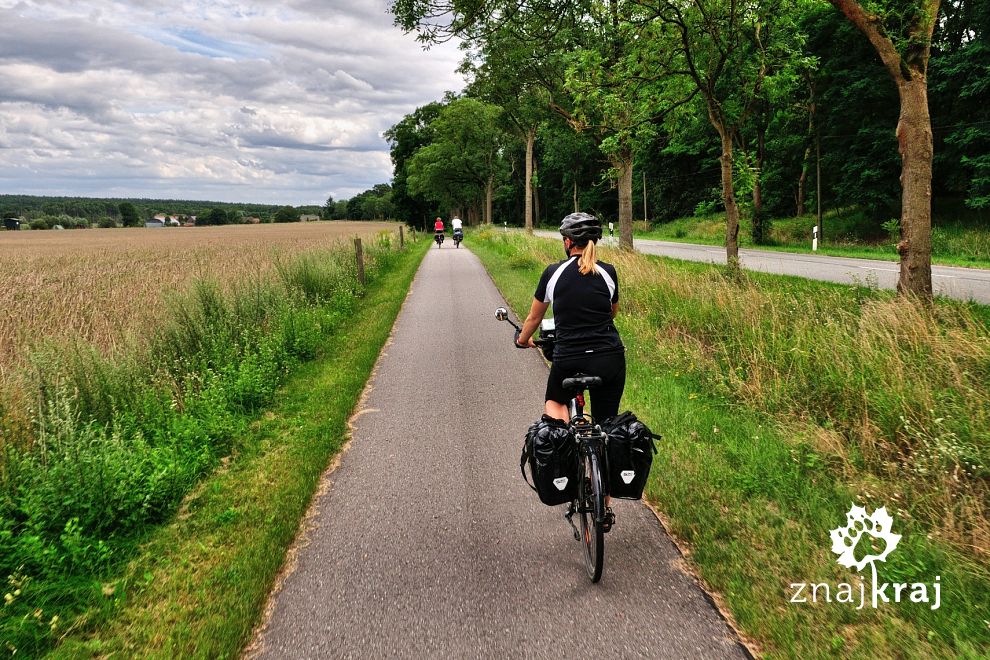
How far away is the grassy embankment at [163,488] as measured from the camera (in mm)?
2959

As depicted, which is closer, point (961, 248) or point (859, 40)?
point (961, 248)

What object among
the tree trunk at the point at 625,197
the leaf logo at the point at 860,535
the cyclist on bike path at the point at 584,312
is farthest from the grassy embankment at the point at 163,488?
the tree trunk at the point at 625,197

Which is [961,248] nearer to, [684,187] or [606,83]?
[606,83]

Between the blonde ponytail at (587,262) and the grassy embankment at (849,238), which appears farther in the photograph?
the grassy embankment at (849,238)

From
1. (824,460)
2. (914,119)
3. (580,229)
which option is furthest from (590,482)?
(914,119)

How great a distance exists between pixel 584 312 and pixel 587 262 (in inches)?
11.6

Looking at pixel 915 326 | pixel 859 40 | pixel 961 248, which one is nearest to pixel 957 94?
pixel 859 40

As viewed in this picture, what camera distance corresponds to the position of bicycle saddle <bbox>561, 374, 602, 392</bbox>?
3139mm

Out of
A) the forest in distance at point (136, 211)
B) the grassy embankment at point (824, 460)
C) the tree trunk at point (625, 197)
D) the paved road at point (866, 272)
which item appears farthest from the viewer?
the forest in distance at point (136, 211)

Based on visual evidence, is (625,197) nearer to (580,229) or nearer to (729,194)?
(729,194)

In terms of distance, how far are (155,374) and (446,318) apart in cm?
614

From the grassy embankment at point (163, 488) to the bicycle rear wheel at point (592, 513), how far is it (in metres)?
1.90

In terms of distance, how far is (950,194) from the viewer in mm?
25625

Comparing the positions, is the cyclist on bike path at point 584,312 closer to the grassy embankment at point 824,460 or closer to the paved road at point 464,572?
the paved road at point 464,572
